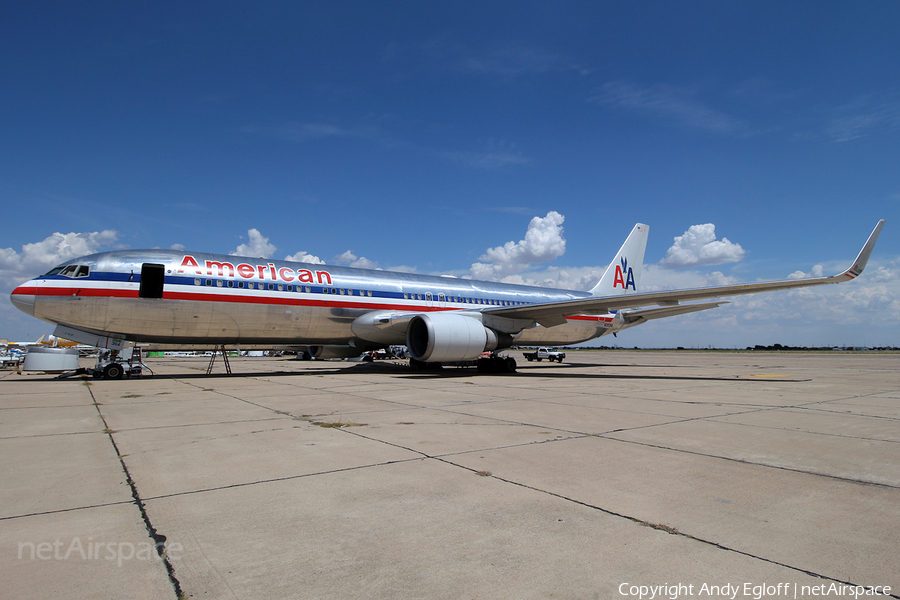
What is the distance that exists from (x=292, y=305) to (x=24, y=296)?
279 inches

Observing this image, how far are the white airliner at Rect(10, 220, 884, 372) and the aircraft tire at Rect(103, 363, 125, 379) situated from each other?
1048mm

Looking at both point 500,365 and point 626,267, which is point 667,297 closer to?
point 500,365

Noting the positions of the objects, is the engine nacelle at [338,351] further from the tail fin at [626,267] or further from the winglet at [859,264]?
the winglet at [859,264]

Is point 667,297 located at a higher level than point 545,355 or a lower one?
higher

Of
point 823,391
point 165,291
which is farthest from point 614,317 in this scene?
point 165,291

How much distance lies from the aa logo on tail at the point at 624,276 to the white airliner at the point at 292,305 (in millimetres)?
5695

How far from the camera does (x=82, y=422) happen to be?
6930mm

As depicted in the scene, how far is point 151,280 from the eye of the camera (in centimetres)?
1421

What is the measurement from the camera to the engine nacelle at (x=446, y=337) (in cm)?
1612

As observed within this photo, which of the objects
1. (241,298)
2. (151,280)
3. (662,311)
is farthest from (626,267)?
(151,280)

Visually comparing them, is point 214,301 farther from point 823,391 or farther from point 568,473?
point 823,391

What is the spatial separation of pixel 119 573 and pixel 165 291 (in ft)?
44.9

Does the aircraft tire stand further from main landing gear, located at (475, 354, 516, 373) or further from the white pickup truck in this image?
the white pickup truck

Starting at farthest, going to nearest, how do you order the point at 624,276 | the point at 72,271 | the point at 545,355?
the point at 545,355, the point at 624,276, the point at 72,271
